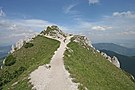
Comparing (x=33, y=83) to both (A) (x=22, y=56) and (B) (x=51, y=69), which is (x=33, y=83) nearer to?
(B) (x=51, y=69)

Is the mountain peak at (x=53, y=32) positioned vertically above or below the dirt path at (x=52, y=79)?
above

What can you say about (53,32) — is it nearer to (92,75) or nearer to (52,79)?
(92,75)

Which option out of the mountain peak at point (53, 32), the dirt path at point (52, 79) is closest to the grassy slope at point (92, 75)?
the dirt path at point (52, 79)

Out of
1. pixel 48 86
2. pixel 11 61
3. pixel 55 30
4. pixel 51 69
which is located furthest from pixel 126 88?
pixel 55 30

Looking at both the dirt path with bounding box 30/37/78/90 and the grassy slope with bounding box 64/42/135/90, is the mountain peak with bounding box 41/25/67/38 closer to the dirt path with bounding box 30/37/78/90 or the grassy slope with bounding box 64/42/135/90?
the grassy slope with bounding box 64/42/135/90

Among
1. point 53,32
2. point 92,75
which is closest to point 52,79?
point 92,75

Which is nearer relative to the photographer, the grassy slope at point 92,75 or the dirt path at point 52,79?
the dirt path at point 52,79

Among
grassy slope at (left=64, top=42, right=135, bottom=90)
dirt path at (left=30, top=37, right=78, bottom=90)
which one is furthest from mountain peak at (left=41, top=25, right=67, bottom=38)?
dirt path at (left=30, top=37, right=78, bottom=90)

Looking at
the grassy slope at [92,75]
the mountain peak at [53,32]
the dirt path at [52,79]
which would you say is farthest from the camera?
the mountain peak at [53,32]

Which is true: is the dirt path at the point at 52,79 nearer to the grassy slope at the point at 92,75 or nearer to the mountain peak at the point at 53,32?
the grassy slope at the point at 92,75

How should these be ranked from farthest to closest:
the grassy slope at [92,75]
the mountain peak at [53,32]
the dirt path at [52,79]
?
the mountain peak at [53,32] → the grassy slope at [92,75] → the dirt path at [52,79]

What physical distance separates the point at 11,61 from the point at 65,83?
3833 centimetres

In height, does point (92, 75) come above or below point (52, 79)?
below

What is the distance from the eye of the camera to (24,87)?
110ft
